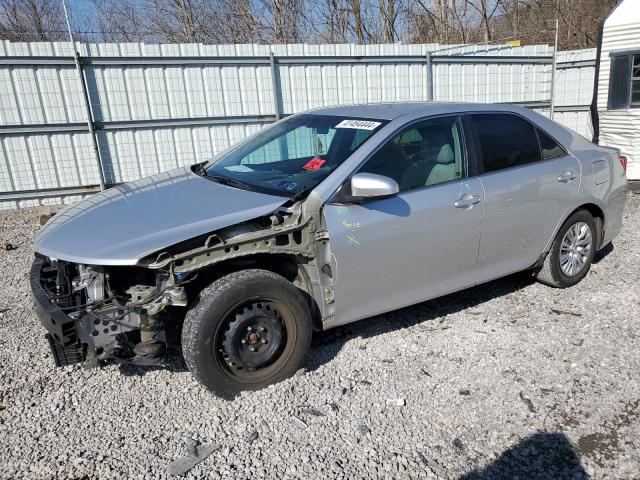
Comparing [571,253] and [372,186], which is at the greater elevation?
[372,186]

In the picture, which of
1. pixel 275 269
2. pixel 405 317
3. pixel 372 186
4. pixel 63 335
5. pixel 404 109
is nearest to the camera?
pixel 63 335

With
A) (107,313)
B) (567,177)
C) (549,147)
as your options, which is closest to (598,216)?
(567,177)

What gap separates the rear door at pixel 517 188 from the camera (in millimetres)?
3941

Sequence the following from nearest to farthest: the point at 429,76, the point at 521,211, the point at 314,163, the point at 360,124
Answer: the point at 314,163 < the point at 360,124 < the point at 521,211 < the point at 429,76

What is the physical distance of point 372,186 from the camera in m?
3.19

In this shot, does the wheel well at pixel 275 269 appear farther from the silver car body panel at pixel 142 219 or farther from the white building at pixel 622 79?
the white building at pixel 622 79

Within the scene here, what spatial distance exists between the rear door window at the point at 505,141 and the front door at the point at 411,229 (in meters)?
0.23

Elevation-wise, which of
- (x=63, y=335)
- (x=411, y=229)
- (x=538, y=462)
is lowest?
(x=538, y=462)

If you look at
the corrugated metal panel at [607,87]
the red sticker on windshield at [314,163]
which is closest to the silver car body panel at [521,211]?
the red sticker on windshield at [314,163]

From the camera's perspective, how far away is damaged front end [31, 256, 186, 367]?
2.89 metres

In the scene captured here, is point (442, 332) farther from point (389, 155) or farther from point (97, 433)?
point (97, 433)

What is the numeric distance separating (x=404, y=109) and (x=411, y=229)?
1022 millimetres

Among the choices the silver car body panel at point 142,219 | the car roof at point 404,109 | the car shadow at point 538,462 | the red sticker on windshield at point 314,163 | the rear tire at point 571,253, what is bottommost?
the car shadow at point 538,462

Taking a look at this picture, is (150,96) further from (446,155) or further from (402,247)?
(402,247)
